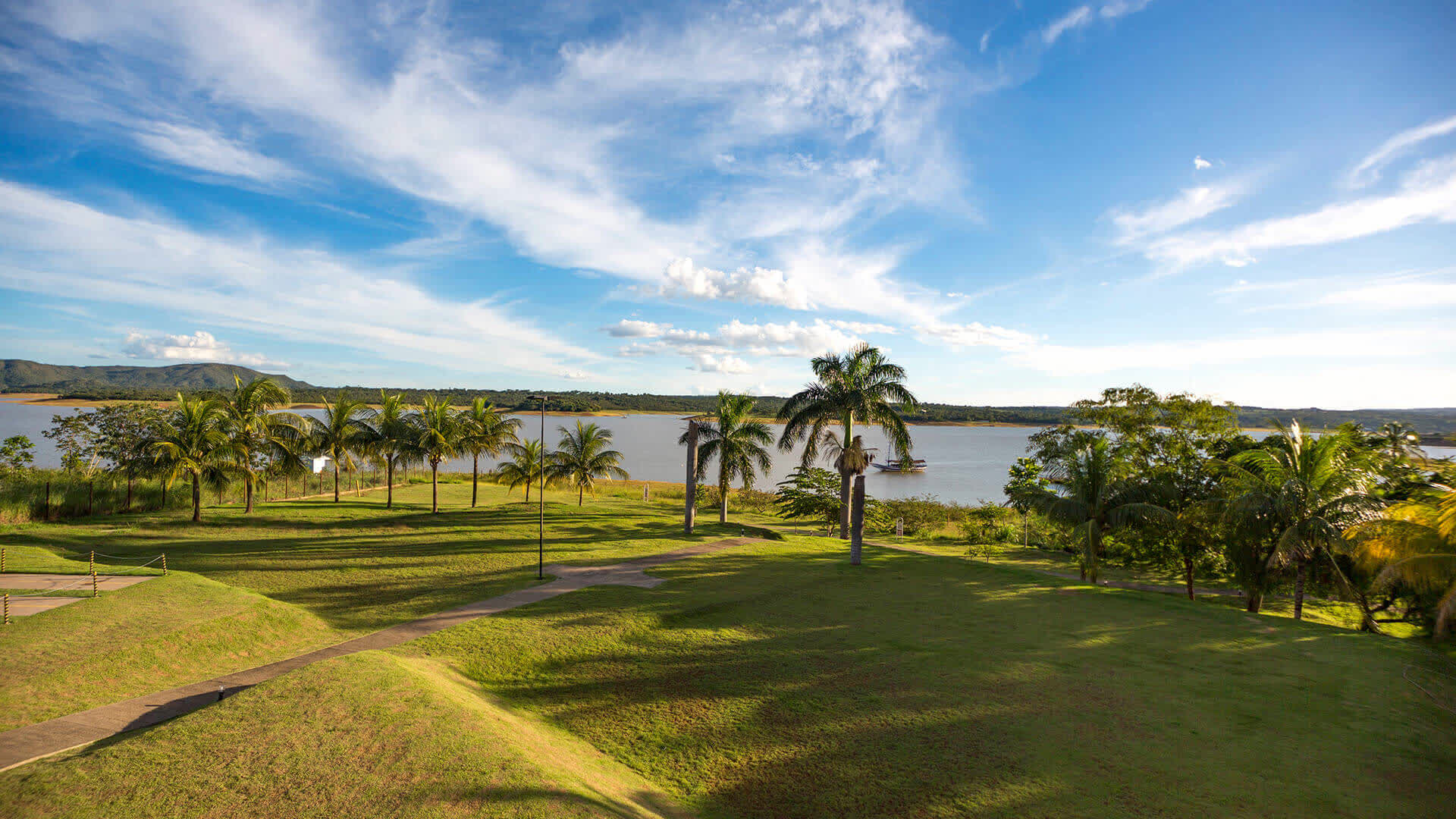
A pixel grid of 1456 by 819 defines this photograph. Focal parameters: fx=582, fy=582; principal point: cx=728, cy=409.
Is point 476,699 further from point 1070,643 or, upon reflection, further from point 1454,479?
point 1454,479

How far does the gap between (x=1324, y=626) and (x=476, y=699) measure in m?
19.3

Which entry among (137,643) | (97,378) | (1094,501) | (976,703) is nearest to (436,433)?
(137,643)

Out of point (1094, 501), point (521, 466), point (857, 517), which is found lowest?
point (857, 517)

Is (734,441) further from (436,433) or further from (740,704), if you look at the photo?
(740,704)

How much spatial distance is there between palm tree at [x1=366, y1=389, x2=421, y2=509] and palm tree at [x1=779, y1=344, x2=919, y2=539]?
1929 cm

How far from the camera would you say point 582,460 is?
3384 centimetres

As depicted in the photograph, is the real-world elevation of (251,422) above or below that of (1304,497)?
above

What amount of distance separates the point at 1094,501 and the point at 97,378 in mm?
262385

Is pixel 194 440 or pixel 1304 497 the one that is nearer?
pixel 1304 497

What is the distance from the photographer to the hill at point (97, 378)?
164875 millimetres

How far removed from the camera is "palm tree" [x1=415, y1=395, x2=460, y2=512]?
96.9ft

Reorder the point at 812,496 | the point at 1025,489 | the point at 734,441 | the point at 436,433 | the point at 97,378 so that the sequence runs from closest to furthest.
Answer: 1. the point at 1025,489
2. the point at 734,441
3. the point at 436,433
4. the point at 812,496
5. the point at 97,378

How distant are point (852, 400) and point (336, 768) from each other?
71.2 feet

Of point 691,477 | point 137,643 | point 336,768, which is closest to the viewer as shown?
point 336,768
